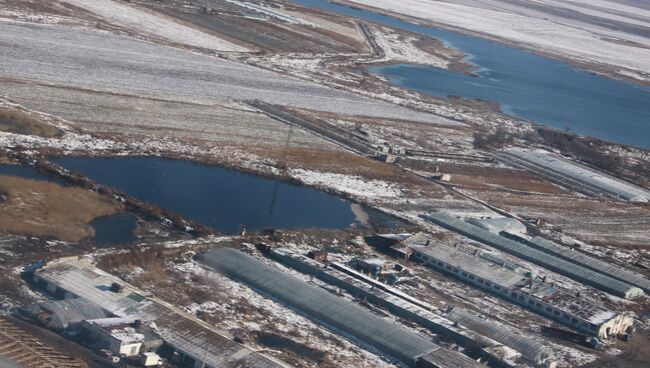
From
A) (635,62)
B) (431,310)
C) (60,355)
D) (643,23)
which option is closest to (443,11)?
(635,62)

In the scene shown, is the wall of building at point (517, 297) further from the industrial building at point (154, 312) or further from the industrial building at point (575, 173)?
the industrial building at point (575, 173)

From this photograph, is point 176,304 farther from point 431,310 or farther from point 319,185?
point 319,185

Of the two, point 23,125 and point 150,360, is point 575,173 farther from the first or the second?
point 150,360

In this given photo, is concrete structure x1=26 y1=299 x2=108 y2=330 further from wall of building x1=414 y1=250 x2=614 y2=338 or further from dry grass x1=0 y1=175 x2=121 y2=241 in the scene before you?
wall of building x1=414 y1=250 x2=614 y2=338

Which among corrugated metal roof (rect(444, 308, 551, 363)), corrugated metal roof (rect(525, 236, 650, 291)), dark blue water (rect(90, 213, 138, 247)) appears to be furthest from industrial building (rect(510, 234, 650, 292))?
dark blue water (rect(90, 213, 138, 247))

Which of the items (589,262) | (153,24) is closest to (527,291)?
(589,262)

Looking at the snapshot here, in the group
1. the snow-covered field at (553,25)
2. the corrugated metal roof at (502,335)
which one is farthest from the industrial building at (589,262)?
the snow-covered field at (553,25)
